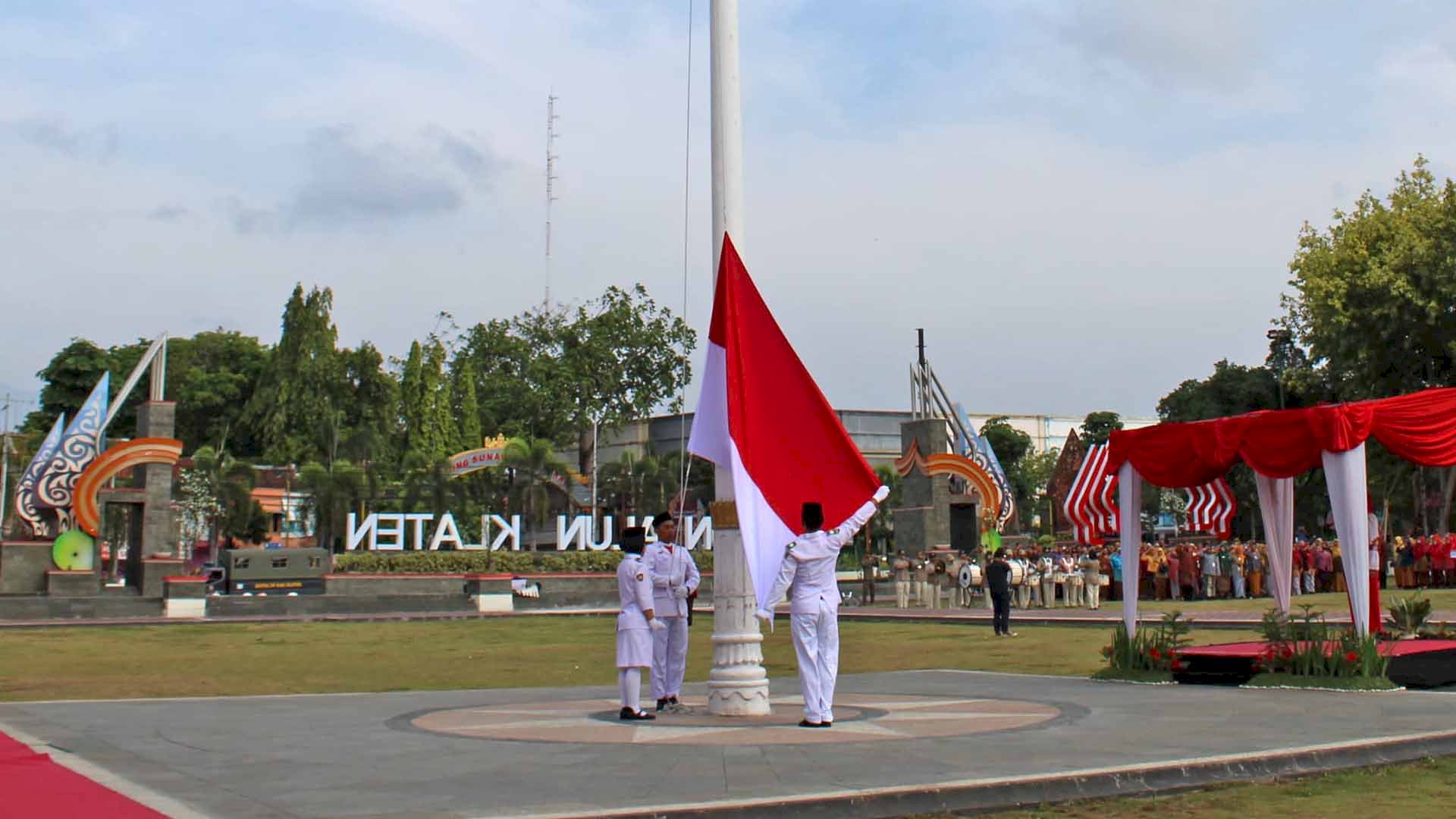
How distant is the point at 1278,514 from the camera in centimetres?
1623

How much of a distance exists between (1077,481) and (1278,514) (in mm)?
27127

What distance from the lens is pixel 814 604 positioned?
11.0m

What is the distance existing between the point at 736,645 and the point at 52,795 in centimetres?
551

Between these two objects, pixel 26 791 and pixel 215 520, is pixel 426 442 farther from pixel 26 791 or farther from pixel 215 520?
pixel 26 791

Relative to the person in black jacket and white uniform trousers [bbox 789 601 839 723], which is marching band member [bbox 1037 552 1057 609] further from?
white uniform trousers [bbox 789 601 839 723]

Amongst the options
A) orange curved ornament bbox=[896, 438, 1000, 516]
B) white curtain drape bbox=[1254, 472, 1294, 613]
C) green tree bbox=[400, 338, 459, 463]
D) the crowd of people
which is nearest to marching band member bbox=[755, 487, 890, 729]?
white curtain drape bbox=[1254, 472, 1294, 613]

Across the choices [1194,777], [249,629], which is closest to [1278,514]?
[1194,777]

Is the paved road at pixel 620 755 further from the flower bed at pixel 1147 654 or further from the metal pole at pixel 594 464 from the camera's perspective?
the metal pole at pixel 594 464

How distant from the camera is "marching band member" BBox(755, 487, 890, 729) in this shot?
10875 millimetres

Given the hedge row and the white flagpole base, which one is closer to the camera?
the white flagpole base

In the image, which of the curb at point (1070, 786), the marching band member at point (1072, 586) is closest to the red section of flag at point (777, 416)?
the curb at point (1070, 786)

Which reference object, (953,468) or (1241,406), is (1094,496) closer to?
(953,468)

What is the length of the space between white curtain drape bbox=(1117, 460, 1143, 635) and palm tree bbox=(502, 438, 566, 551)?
37819 mm

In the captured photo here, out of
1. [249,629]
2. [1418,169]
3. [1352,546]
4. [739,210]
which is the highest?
[1418,169]
